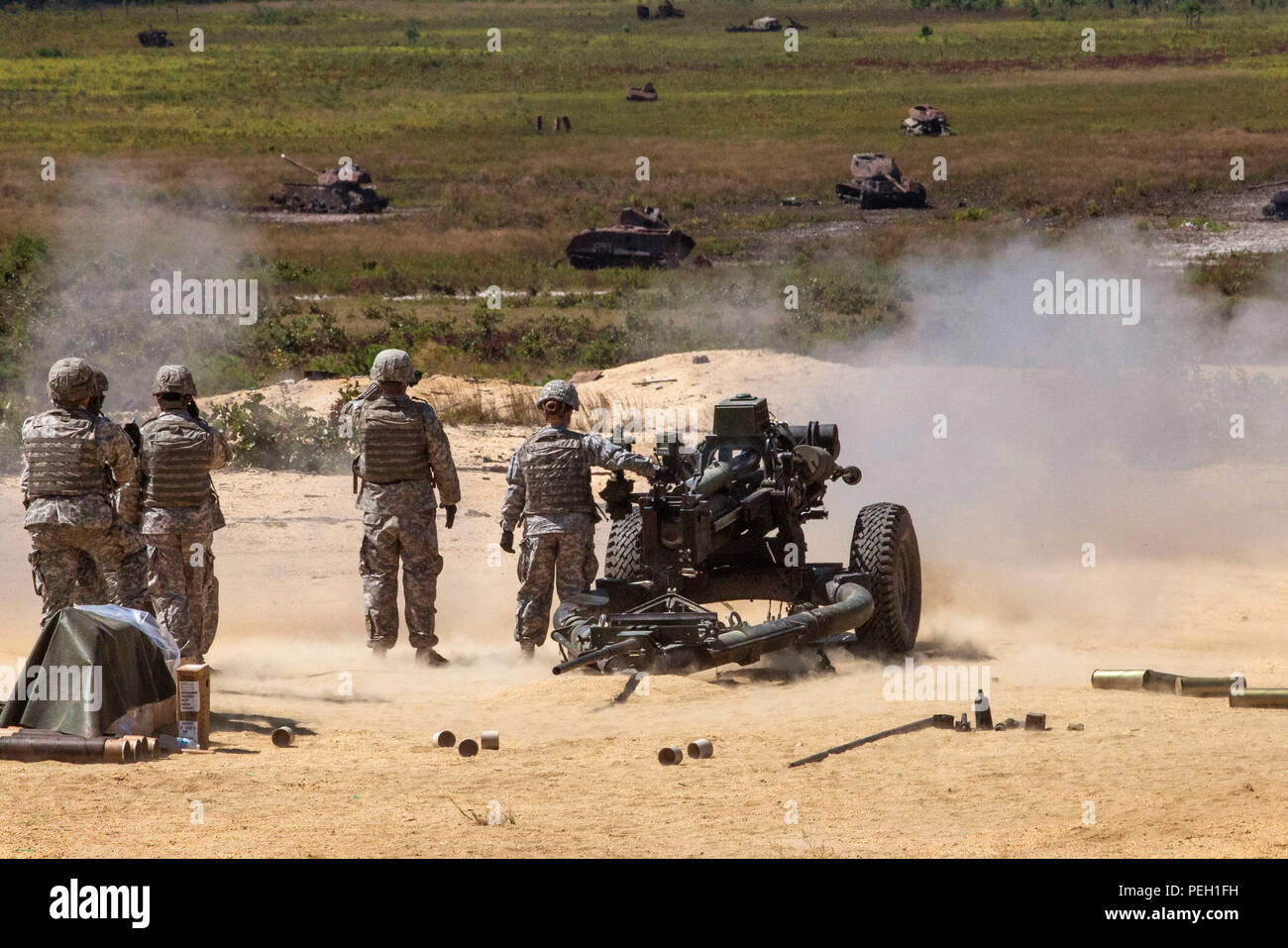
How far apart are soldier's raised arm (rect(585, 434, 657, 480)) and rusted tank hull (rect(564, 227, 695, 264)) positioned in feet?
82.2

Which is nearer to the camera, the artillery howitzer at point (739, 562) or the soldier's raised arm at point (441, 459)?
the artillery howitzer at point (739, 562)

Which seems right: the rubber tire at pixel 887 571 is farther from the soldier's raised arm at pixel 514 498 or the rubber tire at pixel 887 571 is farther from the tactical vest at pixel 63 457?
the tactical vest at pixel 63 457

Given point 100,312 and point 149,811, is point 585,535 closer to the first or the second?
point 149,811

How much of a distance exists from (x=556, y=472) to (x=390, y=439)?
3.00 feet

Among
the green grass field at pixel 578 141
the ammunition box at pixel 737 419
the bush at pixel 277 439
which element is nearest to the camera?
the ammunition box at pixel 737 419

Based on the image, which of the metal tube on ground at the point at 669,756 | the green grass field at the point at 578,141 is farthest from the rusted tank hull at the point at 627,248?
the metal tube on ground at the point at 669,756

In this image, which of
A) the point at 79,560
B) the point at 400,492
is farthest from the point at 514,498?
the point at 79,560

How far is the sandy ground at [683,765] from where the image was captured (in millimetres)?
6629

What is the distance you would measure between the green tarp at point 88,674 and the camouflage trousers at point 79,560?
25.8 inches

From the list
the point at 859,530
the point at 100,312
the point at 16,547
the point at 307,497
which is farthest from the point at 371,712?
the point at 100,312

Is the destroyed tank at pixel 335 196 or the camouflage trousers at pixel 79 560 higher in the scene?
the destroyed tank at pixel 335 196

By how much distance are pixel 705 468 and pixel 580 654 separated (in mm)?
1616

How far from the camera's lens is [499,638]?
11633mm

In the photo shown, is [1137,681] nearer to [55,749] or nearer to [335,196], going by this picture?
[55,749]
